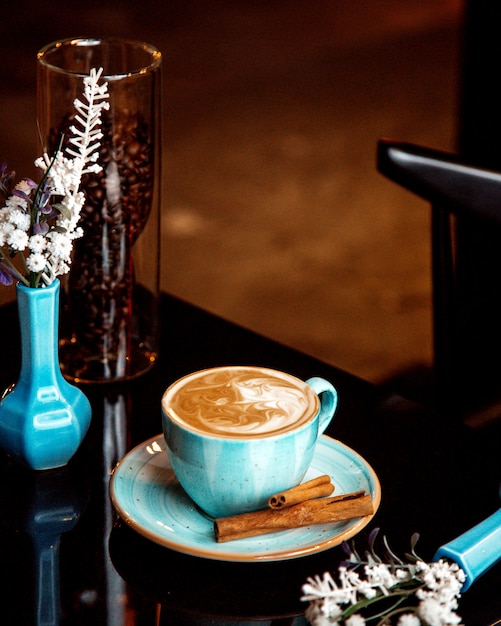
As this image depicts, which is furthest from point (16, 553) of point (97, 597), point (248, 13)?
point (248, 13)

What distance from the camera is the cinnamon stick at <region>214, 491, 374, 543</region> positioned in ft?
2.35

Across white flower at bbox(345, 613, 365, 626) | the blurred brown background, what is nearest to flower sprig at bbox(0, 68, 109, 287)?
white flower at bbox(345, 613, 365, 626)

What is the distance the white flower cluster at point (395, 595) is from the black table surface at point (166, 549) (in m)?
0.05

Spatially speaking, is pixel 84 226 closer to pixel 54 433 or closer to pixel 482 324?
pixel 54 433

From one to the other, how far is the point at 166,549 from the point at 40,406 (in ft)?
0.65

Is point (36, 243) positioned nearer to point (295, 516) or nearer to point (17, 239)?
point (17, 239)

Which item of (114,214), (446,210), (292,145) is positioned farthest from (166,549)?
(292,145)

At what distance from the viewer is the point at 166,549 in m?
0.73

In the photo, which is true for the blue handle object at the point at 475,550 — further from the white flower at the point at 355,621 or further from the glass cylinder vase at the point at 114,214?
the glass cylinder vase at the point at 114,214

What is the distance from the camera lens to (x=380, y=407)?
0.99 metres

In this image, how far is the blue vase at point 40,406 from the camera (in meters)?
0.83

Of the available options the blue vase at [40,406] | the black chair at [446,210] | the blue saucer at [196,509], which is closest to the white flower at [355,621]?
the blue saucer at [196,509]

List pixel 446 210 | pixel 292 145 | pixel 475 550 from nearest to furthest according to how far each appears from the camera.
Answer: pixel 475 550, pixel 446 210, pixel 292 145

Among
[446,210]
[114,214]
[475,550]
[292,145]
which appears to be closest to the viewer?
[475,550]
